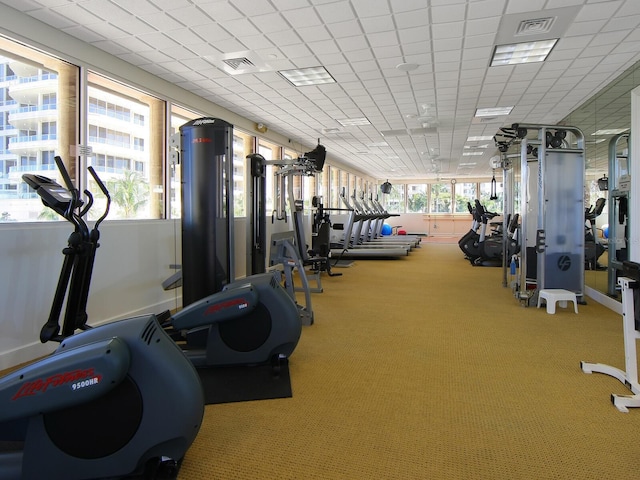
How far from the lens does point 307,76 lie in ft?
18.0

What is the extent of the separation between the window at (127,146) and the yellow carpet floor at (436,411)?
9.15 ft

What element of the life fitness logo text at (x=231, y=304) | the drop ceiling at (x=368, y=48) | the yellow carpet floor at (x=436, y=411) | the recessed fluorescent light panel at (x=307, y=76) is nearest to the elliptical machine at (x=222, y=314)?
the life fitness logo text at (x=231, y=304)

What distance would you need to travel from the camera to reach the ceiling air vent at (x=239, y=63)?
190 inches

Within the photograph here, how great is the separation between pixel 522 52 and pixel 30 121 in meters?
5.14

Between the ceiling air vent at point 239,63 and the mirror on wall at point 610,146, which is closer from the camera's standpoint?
the ceiling air vent at point 239,63

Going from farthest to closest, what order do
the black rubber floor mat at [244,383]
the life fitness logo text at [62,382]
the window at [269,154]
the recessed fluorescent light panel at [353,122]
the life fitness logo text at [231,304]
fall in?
the window at [269,154]
the recessed fluorescent light panel at [353,122]
the life fitness logo text at [231,304]
the black rubber floor mat at [244,383]
the life fitness logo text at [62,382]

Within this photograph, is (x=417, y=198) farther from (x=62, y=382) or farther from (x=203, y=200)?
(x=62, y=382)

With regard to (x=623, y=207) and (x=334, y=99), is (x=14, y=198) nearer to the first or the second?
(x=334, y=99)

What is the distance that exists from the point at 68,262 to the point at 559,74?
599 centimetres

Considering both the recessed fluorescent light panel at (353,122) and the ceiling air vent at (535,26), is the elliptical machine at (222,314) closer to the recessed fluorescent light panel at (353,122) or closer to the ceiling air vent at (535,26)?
the ceiling air vent at (535,26)

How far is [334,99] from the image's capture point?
257 inches

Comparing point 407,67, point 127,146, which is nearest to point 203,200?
point 127,146

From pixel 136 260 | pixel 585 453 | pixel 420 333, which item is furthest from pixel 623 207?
pixel 136 260

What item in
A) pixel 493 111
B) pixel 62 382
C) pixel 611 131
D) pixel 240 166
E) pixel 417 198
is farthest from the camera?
pixel 417 198
